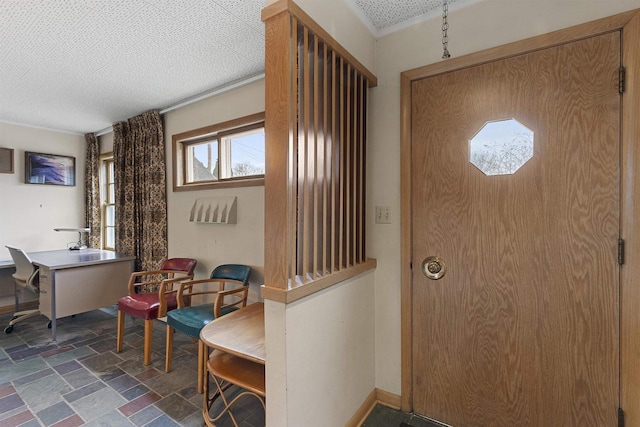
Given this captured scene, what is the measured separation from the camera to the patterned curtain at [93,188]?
14.4ft

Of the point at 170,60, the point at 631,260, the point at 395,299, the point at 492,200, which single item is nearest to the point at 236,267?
the point at 395,299

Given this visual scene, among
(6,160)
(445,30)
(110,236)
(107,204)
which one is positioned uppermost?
(445,30)

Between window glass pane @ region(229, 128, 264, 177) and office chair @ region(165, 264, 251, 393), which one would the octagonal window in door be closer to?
window glass pane @ region(229, 128, 264, 177)

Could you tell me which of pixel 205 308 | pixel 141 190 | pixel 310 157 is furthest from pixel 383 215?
pixel 141 190

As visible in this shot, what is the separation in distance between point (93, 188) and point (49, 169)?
0.57m

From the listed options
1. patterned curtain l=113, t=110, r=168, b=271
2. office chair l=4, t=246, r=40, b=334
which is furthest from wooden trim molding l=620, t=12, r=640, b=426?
office chair l=4, t=246, r=40, b=334

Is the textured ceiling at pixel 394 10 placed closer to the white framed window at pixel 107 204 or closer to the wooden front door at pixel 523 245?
the wooden front door at pixel 523 245

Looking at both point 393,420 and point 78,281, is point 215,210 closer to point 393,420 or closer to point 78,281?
point 78,281

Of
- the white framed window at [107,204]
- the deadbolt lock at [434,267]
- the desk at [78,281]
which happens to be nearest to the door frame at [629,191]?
the deadbolt lock at [434,267]

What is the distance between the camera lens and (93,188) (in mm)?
4375

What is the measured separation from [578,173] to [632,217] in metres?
0.28

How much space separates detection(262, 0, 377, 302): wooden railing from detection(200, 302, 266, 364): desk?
409mm

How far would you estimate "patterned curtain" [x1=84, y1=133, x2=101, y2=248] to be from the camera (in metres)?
4.39

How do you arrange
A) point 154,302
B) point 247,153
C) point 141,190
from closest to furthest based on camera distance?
point 154,302 < point 247,153 < point 141,190
